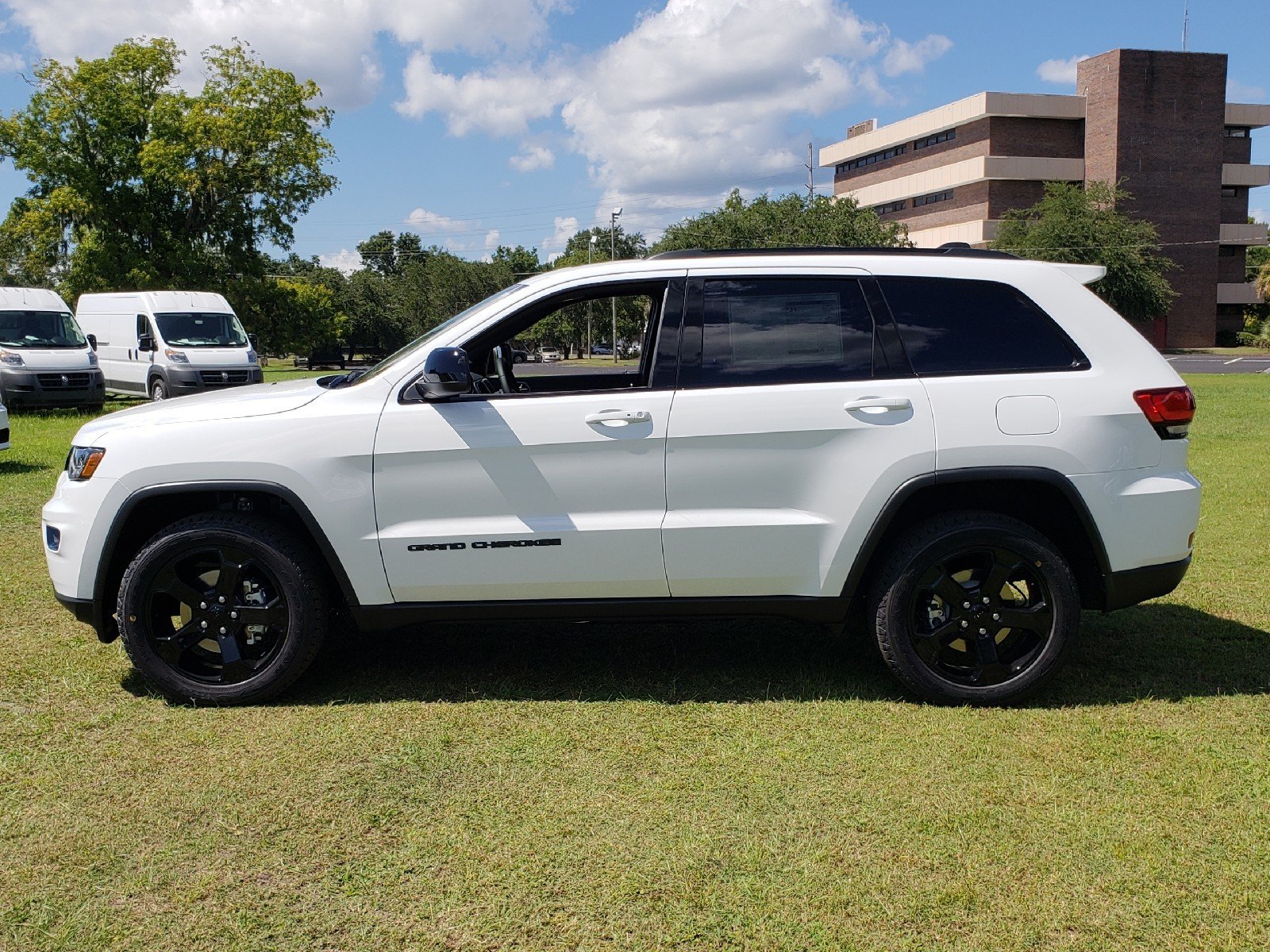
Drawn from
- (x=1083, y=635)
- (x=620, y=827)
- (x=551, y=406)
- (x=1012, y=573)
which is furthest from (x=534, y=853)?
(x=1083, y=635)

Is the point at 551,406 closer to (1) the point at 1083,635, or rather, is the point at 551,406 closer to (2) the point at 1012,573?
(2) the point at 1012,573

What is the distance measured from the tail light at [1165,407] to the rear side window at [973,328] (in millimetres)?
275

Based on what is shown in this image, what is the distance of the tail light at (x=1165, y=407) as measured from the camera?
435 centimetres

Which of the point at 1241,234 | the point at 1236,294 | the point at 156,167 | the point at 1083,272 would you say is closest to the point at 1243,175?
the point at 1241,234

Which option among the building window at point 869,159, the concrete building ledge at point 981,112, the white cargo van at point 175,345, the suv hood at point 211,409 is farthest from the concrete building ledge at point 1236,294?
the suv hood at point 211,409

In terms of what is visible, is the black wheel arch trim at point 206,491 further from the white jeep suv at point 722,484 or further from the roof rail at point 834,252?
the roof rail at point 834,252

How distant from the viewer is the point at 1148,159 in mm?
66312

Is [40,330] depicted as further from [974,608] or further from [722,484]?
[974,608]

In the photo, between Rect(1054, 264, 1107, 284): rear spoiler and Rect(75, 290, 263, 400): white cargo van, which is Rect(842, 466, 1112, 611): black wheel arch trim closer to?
Rect(1054, 264, 1107, 284): rear spoiler

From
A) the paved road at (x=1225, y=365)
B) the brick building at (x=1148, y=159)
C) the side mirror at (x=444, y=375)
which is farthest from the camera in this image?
the brick building at (x=1148, y=159)

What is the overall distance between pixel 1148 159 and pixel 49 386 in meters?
66.0

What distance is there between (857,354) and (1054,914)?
229cm

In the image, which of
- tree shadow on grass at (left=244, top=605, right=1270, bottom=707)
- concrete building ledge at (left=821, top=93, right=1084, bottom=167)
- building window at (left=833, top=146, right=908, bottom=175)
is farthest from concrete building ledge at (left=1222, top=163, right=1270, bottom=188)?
tree shadow on grass at (left=244, top=605, right=1270, bottom=707)

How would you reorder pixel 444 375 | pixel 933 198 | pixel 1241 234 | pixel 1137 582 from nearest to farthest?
pixel 444 375 < pixel 1137 582 < pixel 1241 234 < pixel 933 198
